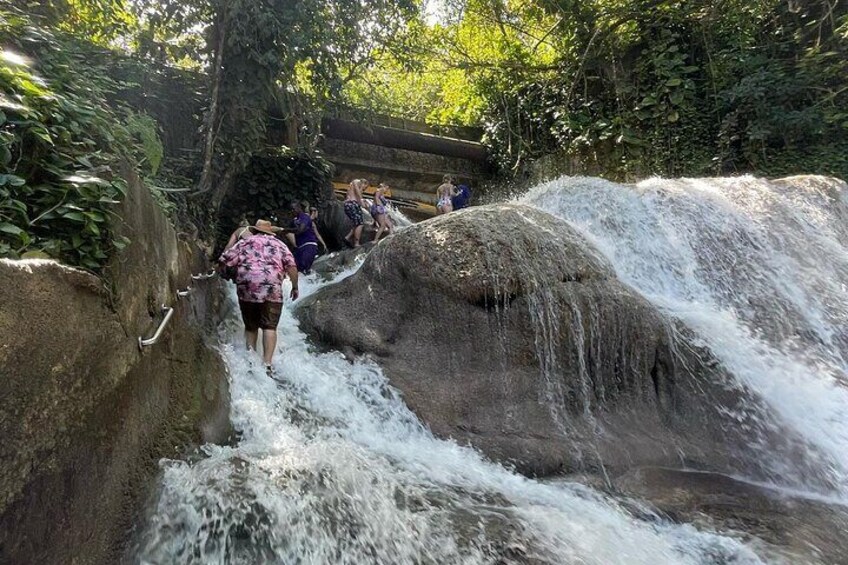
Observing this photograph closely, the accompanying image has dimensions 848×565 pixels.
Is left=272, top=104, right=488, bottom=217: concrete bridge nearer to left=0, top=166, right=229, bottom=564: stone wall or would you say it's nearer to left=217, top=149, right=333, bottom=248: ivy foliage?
left=217, top=149, right=333, bottom=248: ivy foliage

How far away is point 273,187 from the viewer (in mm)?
10766

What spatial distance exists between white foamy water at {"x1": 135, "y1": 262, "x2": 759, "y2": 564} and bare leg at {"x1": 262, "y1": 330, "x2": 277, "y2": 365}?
80 cm

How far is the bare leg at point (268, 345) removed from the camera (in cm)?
586

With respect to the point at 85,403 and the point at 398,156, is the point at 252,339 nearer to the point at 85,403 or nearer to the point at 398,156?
the point at 85,403

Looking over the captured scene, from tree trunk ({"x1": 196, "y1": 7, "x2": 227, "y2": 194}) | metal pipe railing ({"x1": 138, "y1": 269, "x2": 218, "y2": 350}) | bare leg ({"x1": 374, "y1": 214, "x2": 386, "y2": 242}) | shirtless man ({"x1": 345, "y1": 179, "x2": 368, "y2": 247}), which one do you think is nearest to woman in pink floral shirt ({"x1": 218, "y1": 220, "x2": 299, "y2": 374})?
metal pipe railing ({"x1": 138, "y1": 269, "x2": 218, "y2": 350})

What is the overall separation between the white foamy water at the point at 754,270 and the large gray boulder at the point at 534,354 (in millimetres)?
616

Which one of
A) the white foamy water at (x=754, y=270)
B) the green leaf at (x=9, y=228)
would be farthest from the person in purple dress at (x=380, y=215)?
the green leaf at (x=9, y=228)

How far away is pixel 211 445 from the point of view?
407cm

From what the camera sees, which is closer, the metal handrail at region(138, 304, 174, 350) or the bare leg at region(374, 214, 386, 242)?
the metal handrail at region(138, 304, 174, 350)

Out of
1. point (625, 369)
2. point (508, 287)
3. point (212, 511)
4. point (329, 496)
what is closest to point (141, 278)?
point (212, 511)

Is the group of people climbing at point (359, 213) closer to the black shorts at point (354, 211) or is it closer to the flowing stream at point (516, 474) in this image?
the black shorts at point (354, 211)

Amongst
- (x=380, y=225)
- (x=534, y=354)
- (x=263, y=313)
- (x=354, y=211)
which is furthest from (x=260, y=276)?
(x=380, y=225)

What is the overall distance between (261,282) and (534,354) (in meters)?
3.04

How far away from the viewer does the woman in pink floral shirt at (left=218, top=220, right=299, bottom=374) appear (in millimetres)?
5914
